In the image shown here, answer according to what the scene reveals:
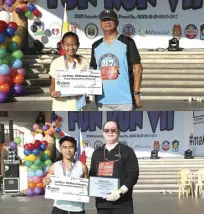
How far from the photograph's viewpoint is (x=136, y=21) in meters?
16.3

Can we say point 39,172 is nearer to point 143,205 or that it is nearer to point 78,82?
point 143,205

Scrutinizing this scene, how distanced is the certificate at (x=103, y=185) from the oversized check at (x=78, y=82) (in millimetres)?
1358

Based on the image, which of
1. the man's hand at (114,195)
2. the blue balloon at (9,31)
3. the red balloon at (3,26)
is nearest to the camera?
the man's hand at (114,195)

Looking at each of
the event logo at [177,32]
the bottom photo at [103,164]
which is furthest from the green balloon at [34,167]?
the event logo at [177,32]

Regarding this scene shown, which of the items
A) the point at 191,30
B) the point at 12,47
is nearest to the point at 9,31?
the point at 12,47

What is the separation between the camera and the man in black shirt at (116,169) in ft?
14.1

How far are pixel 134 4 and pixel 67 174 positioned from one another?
12327mm

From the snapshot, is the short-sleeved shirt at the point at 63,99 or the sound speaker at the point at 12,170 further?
the sound speaker at the point at 12,170

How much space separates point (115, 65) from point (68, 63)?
50 centimetres

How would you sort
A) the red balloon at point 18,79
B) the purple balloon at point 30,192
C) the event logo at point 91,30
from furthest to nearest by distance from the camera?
1. the event logo at point 91,30
2. the red balloon at point 18,79
3. the purple balloon at point 30,192

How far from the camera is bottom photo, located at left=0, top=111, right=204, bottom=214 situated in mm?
4367

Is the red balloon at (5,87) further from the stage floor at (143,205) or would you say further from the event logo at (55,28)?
the event logo at (55,28)

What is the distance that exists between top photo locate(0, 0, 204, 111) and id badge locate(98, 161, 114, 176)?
118 cm

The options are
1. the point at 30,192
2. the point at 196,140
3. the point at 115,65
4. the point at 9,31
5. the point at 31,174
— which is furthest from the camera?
the point at 196,140
